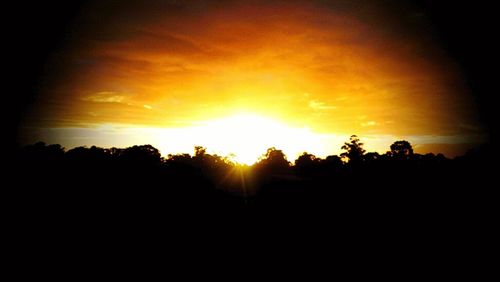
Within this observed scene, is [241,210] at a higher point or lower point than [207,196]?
lower

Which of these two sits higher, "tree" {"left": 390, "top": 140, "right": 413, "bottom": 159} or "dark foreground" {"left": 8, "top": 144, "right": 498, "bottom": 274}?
"tree" {"left": 390, "top": 140, "right": 413, "bottom": 159}

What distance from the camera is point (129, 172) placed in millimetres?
16828

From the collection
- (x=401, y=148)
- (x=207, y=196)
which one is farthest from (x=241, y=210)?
(x=401, y=148)

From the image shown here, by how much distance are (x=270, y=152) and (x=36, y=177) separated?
87.0 meters

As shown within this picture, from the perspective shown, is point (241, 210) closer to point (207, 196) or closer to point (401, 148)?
point (207, 196)

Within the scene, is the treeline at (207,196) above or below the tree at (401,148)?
below

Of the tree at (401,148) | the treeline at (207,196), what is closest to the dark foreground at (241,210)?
the treeline at (207,196)

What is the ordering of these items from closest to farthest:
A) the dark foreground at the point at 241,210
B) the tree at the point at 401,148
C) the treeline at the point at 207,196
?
the dark foreground at the point at 241,210 → the treeline at the point at 207,196 → the tree at the point at 401,148

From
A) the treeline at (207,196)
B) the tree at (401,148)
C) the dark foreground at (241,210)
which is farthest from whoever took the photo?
the tree at (401,148)

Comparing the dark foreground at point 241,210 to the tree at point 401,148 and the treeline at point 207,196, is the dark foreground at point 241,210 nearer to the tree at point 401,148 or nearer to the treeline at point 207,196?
the treeline at point 207,196

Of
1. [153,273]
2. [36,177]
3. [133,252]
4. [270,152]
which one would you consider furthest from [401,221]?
[270,152]

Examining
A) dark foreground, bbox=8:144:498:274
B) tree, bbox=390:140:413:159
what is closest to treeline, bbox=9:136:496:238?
dark foreground, bbox=8:144:498:274

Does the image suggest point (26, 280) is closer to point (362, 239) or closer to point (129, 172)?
point (129, 172)

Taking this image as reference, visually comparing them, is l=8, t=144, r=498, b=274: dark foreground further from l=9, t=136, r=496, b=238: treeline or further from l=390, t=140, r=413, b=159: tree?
l=390, t=140, r=413, b=159: tree
